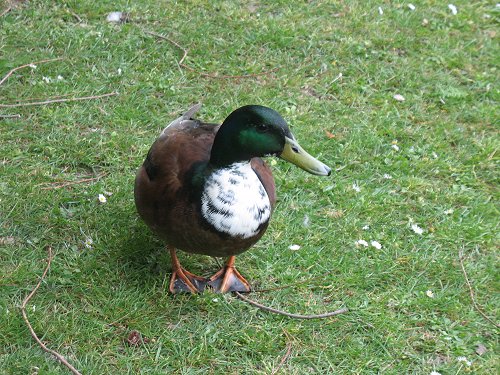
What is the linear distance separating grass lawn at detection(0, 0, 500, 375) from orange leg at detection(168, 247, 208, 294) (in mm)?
61

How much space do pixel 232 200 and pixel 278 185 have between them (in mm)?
1119

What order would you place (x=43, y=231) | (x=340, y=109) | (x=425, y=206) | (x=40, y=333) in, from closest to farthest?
(x=40, y=333), (x=43, y=231), (x=425, y=206), (x=340, y=109)

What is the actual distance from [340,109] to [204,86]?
917 mm

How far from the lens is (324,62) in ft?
16.3

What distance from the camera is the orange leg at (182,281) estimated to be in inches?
128

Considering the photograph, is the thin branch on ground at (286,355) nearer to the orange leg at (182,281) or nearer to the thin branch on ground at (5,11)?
the orange leg at (182,281)

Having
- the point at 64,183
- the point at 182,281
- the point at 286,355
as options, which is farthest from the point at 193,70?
the point at 286,355

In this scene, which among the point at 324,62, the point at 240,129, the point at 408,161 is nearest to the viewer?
the point at 240,129

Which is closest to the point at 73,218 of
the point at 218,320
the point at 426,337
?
the point at 218,320

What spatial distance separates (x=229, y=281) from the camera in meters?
3.31

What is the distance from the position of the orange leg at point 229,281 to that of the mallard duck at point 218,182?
34cm

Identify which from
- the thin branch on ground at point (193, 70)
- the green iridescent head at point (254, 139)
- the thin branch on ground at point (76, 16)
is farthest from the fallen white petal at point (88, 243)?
the thin branch on ground at point (76, 16)

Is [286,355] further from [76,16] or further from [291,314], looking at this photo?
[76,16]

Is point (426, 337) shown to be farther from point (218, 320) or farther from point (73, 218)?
point (73, 218)
